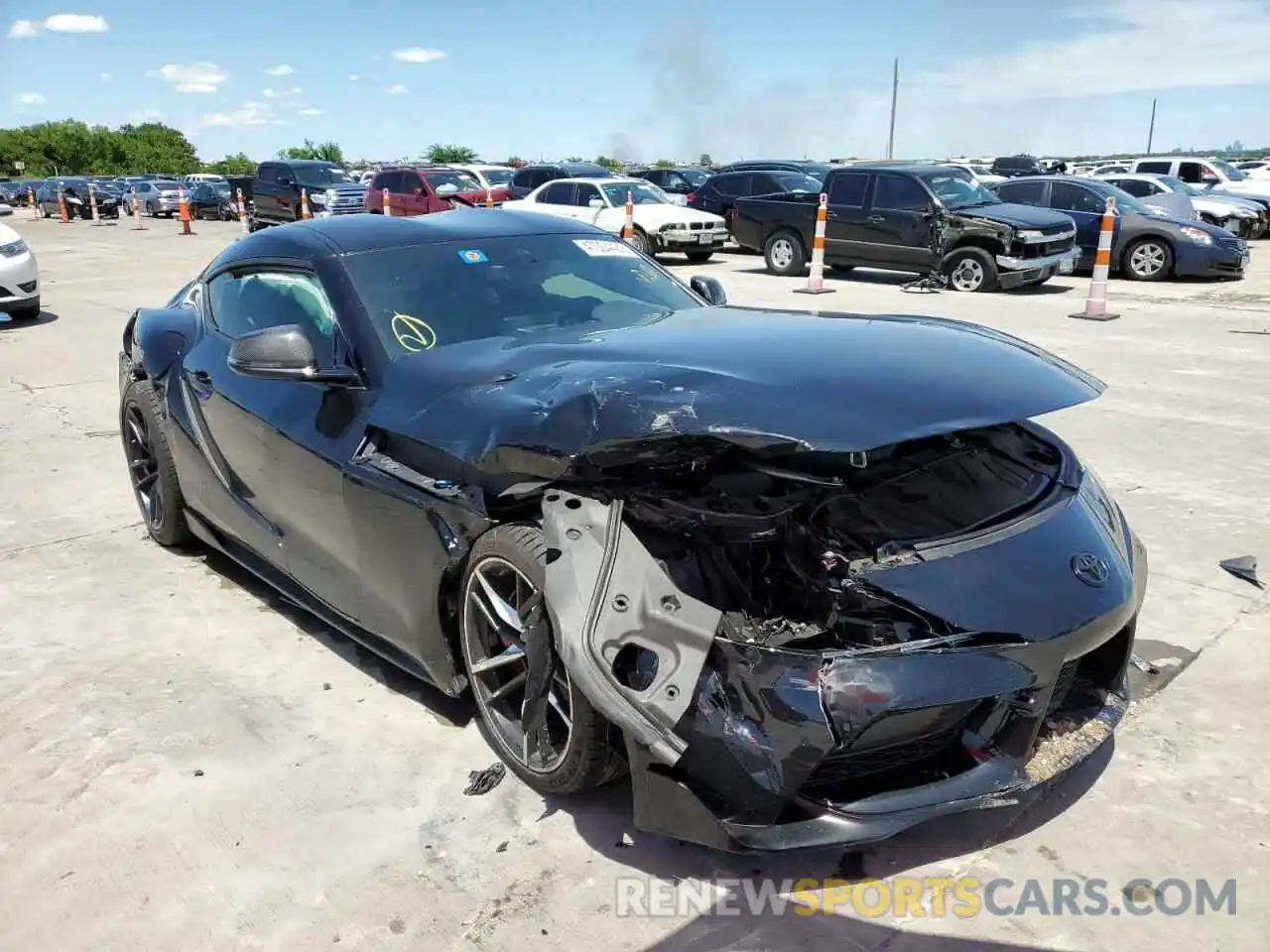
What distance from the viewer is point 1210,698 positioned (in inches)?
131

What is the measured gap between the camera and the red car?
21.0 m

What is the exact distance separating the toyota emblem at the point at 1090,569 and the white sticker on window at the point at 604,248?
7.66 ft

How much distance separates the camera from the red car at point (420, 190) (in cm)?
2105

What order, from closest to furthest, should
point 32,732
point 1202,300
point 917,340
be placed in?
1. point 917,340
2. point 32,732
3. point 1202,300

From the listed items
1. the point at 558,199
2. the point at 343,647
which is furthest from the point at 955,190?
the point at 343,647

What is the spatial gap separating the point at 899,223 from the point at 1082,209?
3264 millimetres

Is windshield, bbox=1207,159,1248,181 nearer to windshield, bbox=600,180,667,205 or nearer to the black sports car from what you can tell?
windshield, bbox=600,180,667,205

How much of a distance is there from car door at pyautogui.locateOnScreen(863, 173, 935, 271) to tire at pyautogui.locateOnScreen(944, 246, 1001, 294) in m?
0.35

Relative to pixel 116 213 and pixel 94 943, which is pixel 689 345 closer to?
pixel 94 943

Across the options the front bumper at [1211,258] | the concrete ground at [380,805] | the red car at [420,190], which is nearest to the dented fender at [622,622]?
the concrete ground at [380,805]

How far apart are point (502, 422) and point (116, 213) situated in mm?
42066

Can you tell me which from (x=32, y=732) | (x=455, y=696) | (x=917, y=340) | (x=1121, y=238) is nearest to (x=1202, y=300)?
(x=1121, y=238)

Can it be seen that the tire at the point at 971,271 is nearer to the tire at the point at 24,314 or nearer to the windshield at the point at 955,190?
the windshield at the point at 955,190

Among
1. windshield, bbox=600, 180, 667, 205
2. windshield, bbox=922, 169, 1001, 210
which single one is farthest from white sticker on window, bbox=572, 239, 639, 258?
windshield, bbox=600, 180, 667, 205
